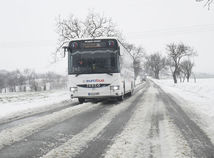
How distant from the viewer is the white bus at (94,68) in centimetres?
1096

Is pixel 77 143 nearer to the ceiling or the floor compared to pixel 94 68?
nearer to the floor

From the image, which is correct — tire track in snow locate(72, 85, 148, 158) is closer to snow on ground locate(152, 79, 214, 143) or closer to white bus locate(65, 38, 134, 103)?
snow on ground locate(152, 79, 214, 143)

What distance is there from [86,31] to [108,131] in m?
25.8

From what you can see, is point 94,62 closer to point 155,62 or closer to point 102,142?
point 102,142

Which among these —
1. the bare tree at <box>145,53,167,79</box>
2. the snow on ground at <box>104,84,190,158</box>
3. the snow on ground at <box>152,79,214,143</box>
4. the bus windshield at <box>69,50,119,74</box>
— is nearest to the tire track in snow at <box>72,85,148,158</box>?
the snow on ground at <box>104,84,190,158</box>

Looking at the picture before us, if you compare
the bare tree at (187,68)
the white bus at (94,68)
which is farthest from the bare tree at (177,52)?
the white bus at (94,68)

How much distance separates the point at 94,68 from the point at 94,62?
1.06 feet

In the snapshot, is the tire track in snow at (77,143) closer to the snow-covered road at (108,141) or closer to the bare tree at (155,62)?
the snow-covered road at (108,141)

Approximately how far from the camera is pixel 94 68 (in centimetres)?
1105

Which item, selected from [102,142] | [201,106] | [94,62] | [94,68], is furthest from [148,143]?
[94,62]

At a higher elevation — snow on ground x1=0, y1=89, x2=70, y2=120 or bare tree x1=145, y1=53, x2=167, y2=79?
bare tree x1=145, y1=53, x2=167, y2=79

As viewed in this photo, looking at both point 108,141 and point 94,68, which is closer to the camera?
point 108,141

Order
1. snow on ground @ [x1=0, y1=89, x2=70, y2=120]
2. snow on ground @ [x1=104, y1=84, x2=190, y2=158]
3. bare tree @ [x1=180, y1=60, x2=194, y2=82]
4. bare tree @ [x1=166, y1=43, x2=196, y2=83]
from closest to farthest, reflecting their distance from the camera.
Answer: snow on ground @ [x1=104, y1=84, x2=190, y2=158]
snow on ground @ [x1=0, y1=89, x2=70, y2=120]
bare tree @ [x1=166, y1=43, x2=196, y2=83]
bare tree @ [x1=180, y1=60, x2=194, y2=82]

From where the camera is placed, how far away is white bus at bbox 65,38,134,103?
36.0 feet
